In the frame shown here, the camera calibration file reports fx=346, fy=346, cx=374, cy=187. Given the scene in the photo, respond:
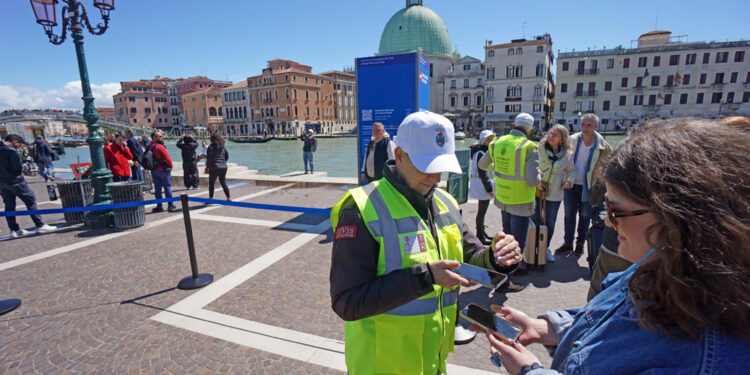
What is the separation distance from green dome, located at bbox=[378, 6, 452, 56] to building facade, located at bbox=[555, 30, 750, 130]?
25.9m

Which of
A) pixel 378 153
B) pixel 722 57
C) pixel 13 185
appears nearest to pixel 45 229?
pixel 13 185

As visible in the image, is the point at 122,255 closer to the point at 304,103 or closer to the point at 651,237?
the point at 651,237

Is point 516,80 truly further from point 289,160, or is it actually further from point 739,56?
point 289,160

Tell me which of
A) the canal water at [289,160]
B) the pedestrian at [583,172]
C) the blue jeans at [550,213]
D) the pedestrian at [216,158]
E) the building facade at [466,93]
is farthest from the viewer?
the building facade at [466,93]

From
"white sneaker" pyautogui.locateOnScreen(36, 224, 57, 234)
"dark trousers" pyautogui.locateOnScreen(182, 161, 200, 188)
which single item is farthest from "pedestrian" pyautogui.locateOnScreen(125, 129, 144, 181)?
"white sneaker" pyautogui.locateOnScreen(36, 224, 57, 234)

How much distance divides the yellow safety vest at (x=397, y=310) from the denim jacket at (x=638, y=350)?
577 millimetres

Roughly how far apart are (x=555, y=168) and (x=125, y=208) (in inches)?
302

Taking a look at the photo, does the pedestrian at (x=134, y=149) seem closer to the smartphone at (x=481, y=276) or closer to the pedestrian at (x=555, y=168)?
the pedestrian at (x=555, y=168)

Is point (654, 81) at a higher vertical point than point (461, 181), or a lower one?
higher

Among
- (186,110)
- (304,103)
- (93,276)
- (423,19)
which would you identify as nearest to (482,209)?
(93,276)

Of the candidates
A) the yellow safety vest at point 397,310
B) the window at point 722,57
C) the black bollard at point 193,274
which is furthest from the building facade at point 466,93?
the yellow safety vest at point 397,310

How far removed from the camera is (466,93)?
72562 millimetres

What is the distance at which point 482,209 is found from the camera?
5.53 metres

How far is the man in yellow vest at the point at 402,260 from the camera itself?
1467mm
